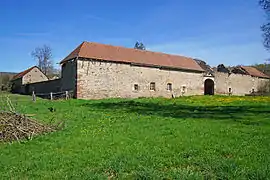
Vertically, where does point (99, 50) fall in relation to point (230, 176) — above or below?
above

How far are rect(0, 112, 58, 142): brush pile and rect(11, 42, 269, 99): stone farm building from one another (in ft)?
65.1

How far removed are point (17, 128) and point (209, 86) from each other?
3929cm

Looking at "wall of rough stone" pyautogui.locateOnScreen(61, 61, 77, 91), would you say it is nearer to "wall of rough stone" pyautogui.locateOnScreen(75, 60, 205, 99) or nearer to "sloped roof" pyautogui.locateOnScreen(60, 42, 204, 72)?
"sloped roof" pyautogui.locateOnScreen(60, 42, 204, 72)

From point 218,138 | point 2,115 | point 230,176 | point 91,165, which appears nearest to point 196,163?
point 230,176

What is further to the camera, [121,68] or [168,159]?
[121,68]

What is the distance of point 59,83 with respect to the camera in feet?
119

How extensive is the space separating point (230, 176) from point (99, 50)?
30.3 metres

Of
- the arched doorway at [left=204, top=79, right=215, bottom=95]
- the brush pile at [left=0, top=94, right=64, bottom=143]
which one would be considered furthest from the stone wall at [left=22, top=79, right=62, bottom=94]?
the brush pile at [left=0, top=94, right=64, bottom=143]

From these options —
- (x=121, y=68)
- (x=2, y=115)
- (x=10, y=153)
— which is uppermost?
(x=121, y=68)

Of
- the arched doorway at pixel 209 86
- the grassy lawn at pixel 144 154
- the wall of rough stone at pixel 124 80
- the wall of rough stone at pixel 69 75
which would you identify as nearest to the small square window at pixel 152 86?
the wall of rough stone at pixel 124 80

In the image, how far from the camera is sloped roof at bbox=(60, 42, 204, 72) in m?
33.4

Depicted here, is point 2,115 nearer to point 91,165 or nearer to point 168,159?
point 91,165

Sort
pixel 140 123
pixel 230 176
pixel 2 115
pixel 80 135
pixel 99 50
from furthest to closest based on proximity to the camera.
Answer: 1. pixel 99 50
2. pixel 140 123
3. pixel 2 115
4. pixel 80 135
5. pixel 230 176

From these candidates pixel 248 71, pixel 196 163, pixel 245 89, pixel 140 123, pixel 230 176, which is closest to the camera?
pixel 230 176
